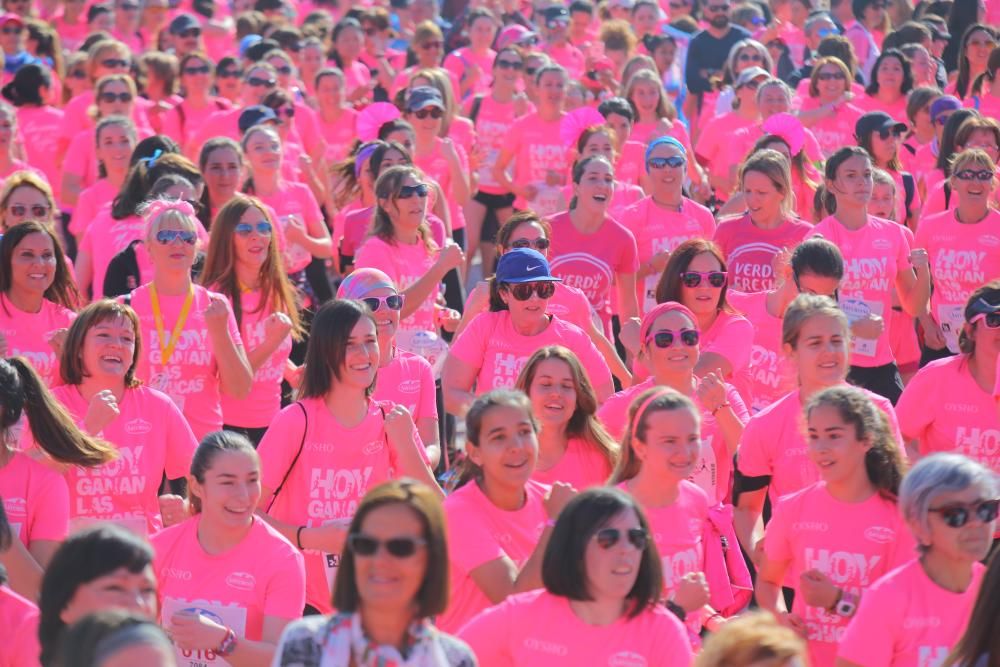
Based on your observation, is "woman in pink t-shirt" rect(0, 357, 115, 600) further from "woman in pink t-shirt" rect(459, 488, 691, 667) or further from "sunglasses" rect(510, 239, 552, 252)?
"sunglasses" rect(510, 239, 552, 252)

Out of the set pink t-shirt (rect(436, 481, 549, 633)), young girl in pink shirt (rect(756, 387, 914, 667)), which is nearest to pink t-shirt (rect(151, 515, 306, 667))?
pink t-shirt (rect(436, 481, 549, 633))

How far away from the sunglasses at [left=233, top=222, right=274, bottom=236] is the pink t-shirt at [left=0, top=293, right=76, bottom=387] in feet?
3.25

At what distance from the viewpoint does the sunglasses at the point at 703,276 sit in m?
7.85

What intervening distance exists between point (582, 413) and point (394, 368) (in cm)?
116

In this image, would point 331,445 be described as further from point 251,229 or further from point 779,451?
point 251,229

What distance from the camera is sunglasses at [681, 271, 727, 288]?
785cm

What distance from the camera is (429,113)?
12141 millimetres

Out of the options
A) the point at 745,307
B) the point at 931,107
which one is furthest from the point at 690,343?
the point at 931,107

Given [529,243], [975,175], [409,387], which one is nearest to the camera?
[409,387]

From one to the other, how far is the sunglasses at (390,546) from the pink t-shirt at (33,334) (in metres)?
3.74

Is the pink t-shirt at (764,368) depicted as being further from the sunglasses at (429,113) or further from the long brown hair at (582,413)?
the sunglasses at (429,113)

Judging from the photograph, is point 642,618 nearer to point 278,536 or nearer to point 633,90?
point 278,536

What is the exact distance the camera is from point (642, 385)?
23.6 feet

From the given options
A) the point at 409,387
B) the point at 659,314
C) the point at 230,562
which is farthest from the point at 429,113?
the point at 230,562
